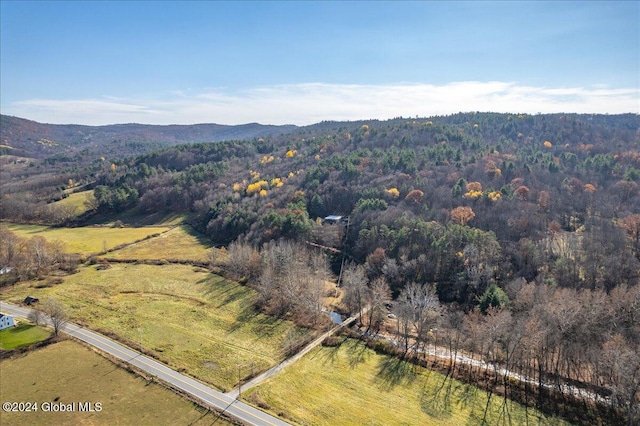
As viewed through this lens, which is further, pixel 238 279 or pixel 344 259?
pixel 344 259

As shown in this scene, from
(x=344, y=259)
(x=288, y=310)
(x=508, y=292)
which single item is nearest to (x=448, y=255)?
(x=508, y=292)

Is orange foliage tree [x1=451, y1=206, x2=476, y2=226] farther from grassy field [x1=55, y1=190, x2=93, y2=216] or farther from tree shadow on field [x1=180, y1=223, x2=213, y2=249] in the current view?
grassy field [x1=55, y1=190, x2=93, y2=216]

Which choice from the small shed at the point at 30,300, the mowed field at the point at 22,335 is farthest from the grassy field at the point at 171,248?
the mowed field at the point at 22,335

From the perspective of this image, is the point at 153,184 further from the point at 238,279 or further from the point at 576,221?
the point at 576,221

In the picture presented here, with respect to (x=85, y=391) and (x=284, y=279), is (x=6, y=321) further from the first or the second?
(x=284, y=279)

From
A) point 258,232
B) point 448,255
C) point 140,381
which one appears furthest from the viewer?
point 258,232

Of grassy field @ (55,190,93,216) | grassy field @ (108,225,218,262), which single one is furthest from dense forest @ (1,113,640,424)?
grassy field @ (108,225,218,262)
